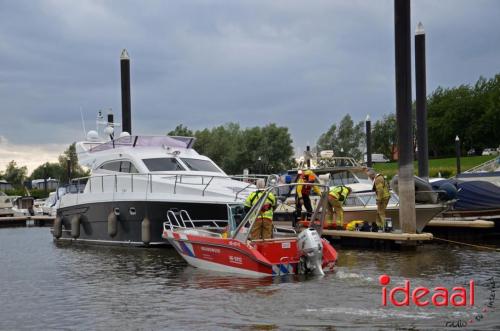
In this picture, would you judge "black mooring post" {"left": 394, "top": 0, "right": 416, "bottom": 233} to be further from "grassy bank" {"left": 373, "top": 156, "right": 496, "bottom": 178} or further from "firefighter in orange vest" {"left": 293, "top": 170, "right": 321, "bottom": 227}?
"grassy bank" {"left": 373, "top": 156, "right": 496, "bottom": 178}

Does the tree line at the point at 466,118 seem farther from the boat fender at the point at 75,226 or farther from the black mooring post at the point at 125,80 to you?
the boat fender at the point at 75,226

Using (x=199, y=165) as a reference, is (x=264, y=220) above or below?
below

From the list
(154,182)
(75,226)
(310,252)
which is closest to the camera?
(310,252)

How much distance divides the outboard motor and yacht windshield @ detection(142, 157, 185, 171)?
8560 millimetres

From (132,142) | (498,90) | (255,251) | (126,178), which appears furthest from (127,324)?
(498,90)

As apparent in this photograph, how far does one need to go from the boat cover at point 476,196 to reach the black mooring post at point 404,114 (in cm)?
413

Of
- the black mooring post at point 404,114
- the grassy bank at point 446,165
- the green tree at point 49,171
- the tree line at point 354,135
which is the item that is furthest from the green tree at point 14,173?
the black mooring post at point 404,114

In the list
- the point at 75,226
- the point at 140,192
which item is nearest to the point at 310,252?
the point at 140,192

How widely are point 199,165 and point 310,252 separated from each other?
30.0 ft

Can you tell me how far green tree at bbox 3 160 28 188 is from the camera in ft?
377

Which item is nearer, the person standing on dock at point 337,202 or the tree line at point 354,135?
the person standing on dock at point 337,202

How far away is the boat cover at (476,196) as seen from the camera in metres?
21.0

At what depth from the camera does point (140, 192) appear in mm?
19500

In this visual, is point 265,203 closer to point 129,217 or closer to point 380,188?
point 380,188
